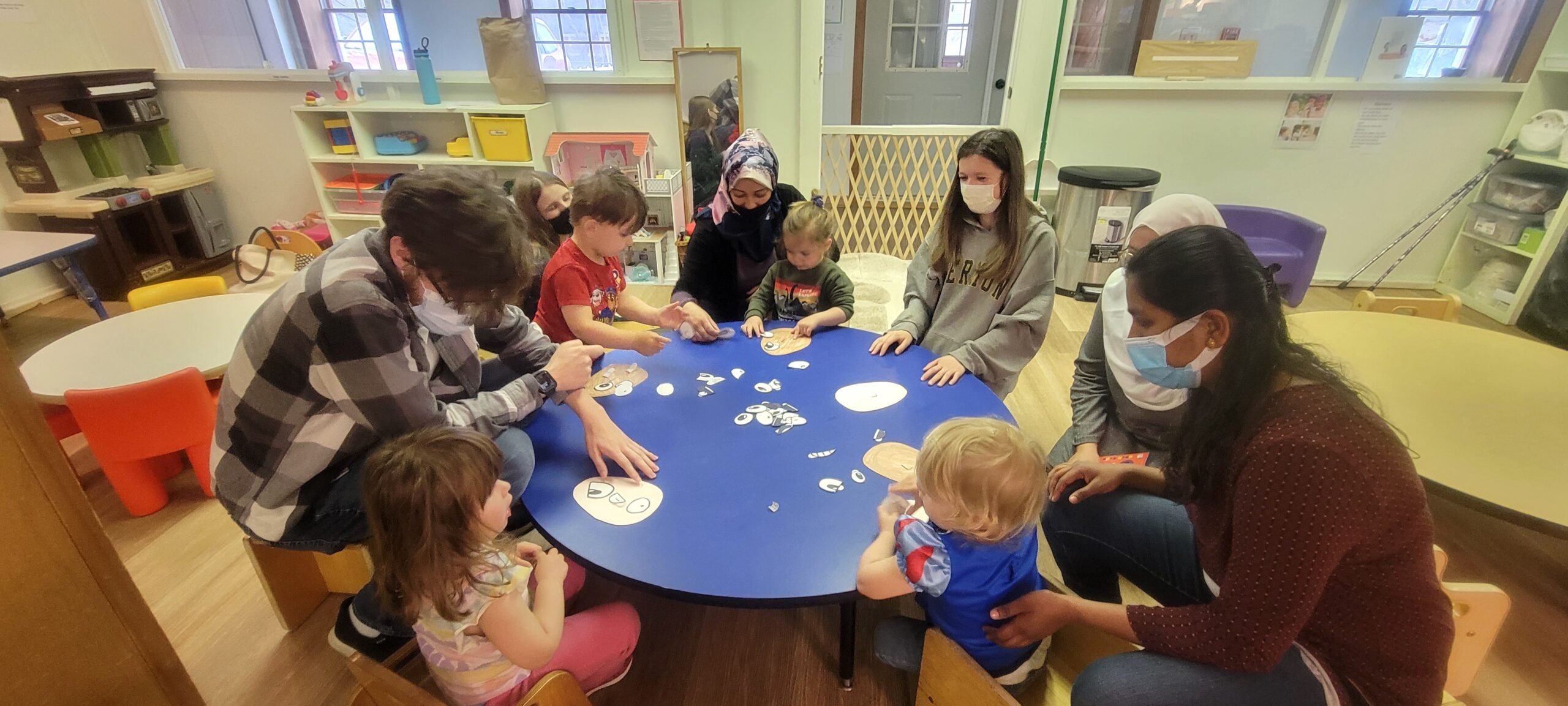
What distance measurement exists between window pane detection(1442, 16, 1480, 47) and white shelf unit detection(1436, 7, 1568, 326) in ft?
1.11

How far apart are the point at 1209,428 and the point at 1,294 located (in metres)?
5.89

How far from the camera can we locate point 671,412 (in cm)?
160

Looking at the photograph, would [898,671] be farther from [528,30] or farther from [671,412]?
[528,30]

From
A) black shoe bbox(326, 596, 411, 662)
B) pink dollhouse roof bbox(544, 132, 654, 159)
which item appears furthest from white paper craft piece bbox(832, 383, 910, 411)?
pink dollhouse roof bbox(544, 132, 654, 159)

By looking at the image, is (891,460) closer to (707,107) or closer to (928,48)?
(707,107)

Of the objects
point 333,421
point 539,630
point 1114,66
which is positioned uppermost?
point 1114,66

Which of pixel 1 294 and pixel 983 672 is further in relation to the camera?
pixel 1 294

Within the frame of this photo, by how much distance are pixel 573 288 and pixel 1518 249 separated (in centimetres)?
506

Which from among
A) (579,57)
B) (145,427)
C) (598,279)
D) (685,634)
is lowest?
(685,634)

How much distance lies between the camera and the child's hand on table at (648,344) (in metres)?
1.88

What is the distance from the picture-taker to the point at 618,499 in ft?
4.29

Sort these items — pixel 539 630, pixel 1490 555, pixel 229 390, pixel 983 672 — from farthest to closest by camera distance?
pixel 1490 555
pixel 229 390
pixel 539 630
pixel 983 672

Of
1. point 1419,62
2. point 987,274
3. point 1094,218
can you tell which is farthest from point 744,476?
point 1419,62

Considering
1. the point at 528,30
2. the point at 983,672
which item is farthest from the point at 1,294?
the point at 983,672
